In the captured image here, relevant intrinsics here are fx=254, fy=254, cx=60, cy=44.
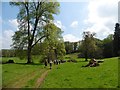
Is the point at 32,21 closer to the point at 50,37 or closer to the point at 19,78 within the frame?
the point at 50,37

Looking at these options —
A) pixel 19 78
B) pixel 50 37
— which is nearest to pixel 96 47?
pixel 50 37

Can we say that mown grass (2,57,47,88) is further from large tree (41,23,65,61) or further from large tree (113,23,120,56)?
large tree (113,23,120,56)

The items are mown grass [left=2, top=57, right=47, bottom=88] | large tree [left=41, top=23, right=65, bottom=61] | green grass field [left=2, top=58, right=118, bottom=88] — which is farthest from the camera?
large tree [left=41, top=23, right=65, bottom=61]

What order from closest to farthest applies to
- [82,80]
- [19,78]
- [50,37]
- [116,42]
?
[82,80]
[19,78]
[50,37]
[116,42]

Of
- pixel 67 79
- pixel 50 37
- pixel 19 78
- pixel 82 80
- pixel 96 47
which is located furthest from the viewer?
pixel 96 47

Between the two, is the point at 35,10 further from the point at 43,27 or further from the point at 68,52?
the point at 68,52

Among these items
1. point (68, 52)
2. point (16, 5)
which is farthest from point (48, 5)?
point (68, 52)

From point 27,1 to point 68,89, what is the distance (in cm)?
4739

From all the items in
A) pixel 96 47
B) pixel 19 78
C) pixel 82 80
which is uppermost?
pixel 96 47

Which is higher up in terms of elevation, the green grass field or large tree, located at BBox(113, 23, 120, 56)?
large tree, located at BBox(113, 23, 120, 56)

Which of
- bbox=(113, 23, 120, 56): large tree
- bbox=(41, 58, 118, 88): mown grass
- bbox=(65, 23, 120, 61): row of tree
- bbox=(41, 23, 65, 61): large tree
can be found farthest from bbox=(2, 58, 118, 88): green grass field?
bbox=(113, 23, 120, 56): large tree

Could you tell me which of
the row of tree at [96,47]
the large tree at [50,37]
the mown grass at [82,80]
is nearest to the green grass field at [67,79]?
the mown grass at [82,80]

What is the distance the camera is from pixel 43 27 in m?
64.4

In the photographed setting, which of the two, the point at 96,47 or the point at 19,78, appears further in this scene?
the point at 96,47
